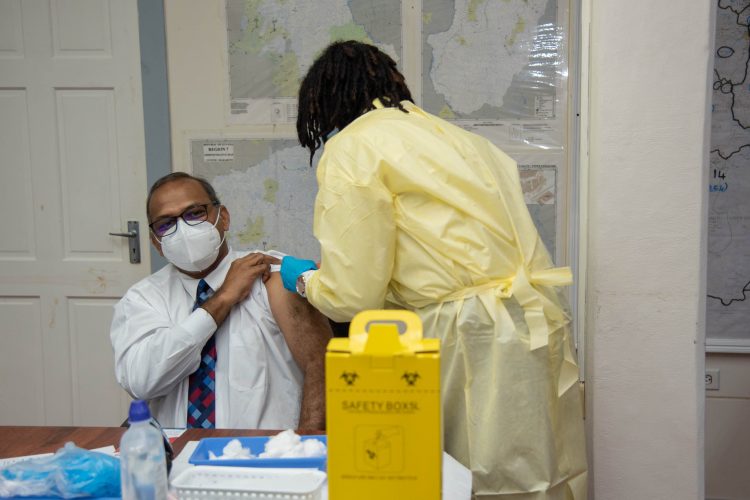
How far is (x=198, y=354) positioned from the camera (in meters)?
1.50

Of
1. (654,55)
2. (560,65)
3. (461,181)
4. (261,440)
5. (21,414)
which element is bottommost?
(21,414)

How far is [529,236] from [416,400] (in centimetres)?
78

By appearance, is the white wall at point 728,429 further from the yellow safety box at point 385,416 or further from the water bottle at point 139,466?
the water bottle at point 139,466

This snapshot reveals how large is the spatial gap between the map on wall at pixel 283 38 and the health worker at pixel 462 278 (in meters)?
1.17

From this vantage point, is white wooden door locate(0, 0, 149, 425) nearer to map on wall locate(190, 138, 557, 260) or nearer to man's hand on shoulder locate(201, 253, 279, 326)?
map on wall locate(190, 138, 557, 260)

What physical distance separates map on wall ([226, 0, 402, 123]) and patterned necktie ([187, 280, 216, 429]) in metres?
1.20

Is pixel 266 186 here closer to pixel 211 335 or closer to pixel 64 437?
pixel 211 335

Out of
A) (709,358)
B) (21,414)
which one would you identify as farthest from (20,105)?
(709,358)

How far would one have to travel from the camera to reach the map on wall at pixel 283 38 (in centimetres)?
244

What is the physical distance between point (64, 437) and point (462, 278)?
2.72ft

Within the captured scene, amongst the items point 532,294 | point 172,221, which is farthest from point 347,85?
point 532,294

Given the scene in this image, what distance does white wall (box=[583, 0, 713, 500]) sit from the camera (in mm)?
1461

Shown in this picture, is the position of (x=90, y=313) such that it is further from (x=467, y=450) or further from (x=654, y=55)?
(x=654, y=55)

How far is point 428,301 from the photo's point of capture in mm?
1385
